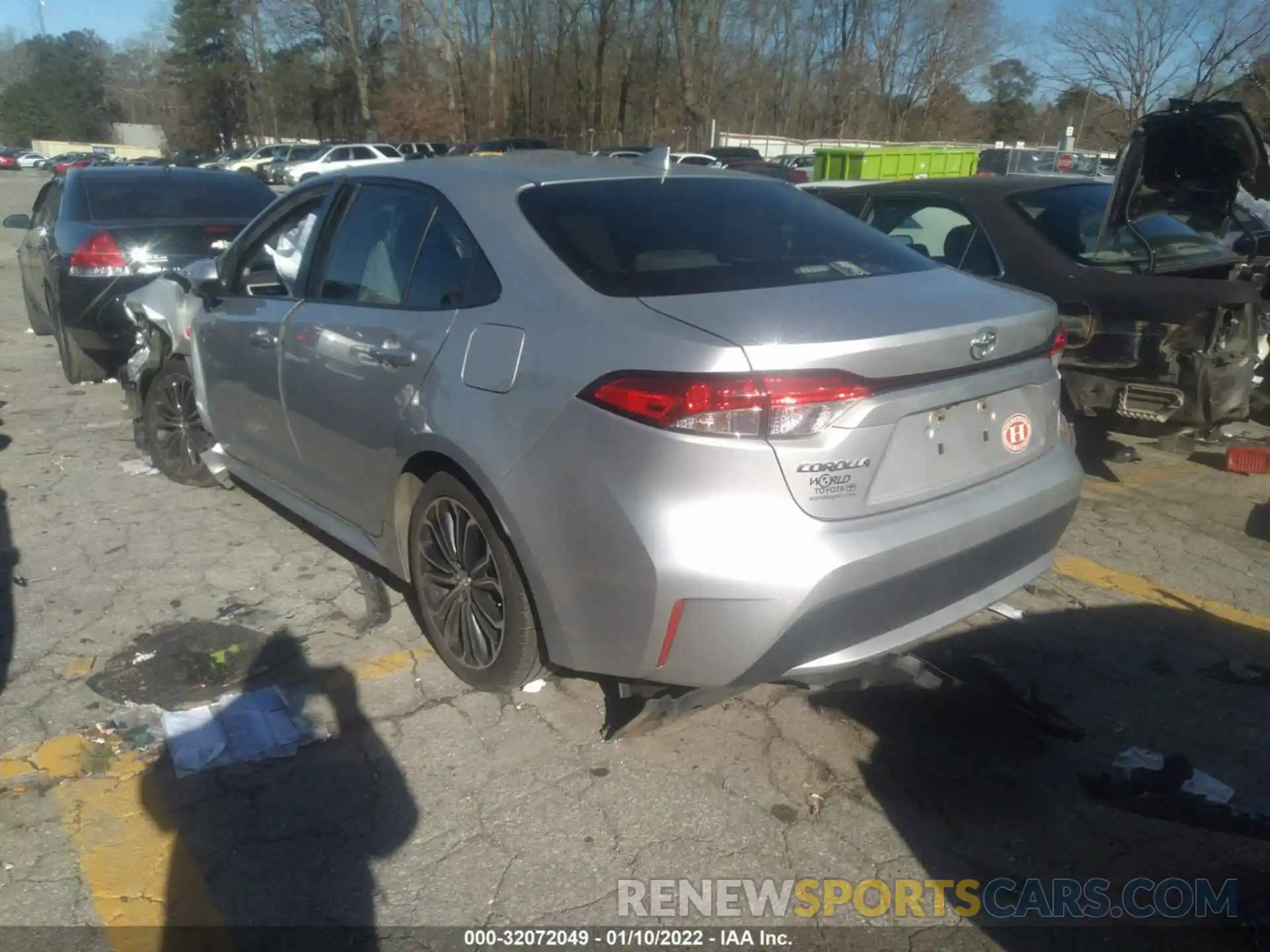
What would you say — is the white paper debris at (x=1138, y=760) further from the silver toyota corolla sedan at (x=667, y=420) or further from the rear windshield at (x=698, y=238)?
the rear windshield at (x=698, y=238)

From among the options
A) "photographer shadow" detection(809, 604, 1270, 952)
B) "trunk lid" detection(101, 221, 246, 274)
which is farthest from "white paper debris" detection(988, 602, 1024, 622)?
"trunk lid" detection(101, 221, 246, 274)

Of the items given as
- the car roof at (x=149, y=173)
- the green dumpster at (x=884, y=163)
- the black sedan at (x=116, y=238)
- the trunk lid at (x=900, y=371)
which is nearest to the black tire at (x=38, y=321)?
the black sedan at (x=116, y=238)

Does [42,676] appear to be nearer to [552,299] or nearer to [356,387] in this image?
[356,387]

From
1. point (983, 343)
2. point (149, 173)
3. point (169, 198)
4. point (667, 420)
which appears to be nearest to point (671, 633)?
point (667, 420)

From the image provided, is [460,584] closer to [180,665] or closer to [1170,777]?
[180,665]

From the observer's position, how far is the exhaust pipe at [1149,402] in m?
4.75

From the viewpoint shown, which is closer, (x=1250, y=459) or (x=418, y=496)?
(x=418, y=496)

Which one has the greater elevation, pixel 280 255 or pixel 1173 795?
pixel 280 255

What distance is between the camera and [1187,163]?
17.0 feet

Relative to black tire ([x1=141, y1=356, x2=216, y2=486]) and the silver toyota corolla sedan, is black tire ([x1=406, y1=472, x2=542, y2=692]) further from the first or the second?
black tire ([x1=141, y1=356, x2=216, y2=486])

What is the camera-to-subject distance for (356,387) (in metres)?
3.46

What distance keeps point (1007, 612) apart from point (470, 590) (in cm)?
207

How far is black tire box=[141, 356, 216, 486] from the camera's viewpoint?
5.26m

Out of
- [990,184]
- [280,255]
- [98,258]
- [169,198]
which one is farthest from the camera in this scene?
[169,198]
